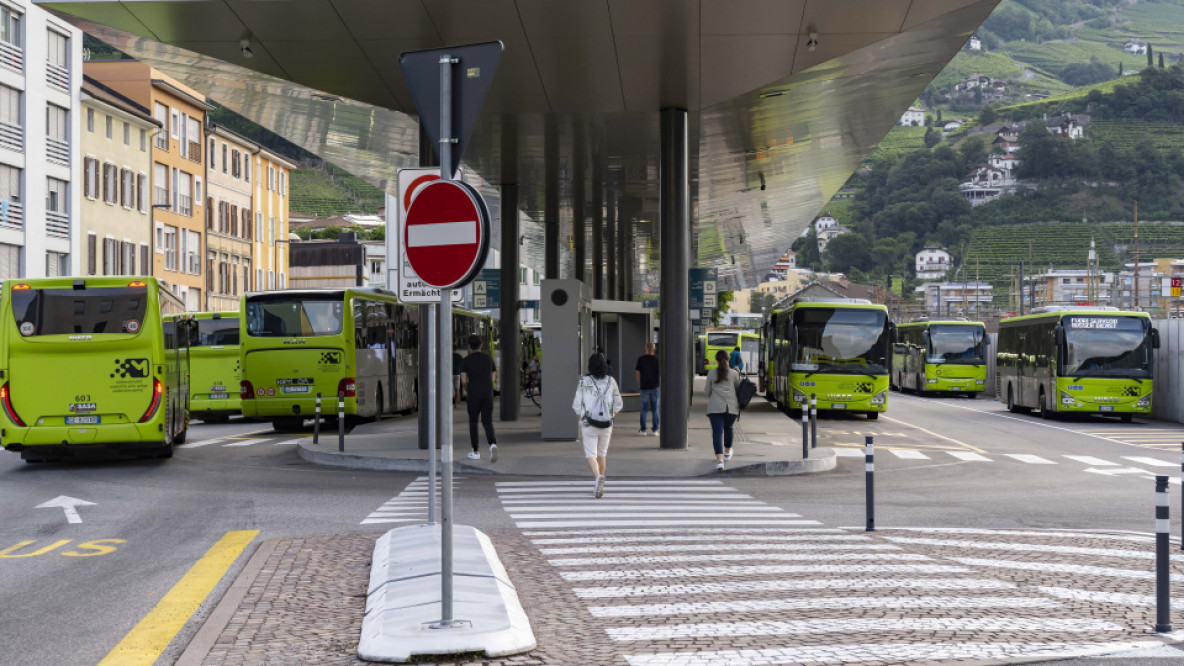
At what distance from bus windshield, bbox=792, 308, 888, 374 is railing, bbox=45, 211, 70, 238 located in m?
33.4

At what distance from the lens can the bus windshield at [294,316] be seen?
30.8 m

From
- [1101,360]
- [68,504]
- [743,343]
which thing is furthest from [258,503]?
[743,343]

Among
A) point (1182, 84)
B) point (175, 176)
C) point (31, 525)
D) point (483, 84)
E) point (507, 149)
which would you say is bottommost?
point (31, 525)

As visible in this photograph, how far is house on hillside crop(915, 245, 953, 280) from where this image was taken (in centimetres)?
16725

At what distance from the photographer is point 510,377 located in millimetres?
32406

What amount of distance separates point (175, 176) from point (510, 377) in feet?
147

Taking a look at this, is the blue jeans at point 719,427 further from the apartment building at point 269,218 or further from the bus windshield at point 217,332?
the apartment building at point 269,218

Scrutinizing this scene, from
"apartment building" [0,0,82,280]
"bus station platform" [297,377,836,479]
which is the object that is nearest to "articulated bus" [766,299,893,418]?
"bus station platform" [297,377,836,479]

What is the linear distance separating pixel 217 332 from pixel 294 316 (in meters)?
5.18

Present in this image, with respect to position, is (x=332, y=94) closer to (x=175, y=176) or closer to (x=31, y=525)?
(x=31, y=525)

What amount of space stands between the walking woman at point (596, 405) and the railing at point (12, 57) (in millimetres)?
43388

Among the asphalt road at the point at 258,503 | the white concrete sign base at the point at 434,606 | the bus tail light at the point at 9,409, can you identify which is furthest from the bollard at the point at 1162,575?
the bus tail light at the point at 9,409

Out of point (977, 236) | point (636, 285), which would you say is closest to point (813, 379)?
point (636, 285)

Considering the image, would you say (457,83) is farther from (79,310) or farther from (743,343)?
(743,343)
